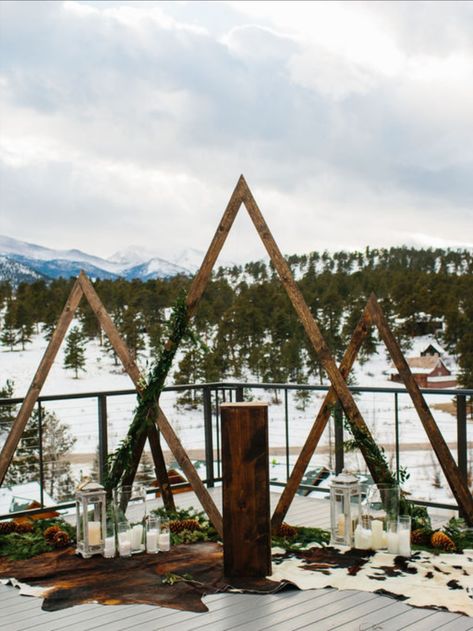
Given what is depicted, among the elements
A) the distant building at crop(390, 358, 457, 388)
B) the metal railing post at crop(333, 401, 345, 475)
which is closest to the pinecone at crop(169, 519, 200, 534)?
the metal railing post at crop(333, 401, 345, 475)

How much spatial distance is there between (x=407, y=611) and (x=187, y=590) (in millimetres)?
932

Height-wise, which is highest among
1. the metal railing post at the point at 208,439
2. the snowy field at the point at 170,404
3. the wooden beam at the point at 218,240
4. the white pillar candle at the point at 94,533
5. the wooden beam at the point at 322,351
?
the wooden beam at the point at 218,240

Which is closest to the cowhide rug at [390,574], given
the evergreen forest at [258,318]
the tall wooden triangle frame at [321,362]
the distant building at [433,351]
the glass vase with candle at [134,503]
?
the tall wooden triangle frame at [321,362]

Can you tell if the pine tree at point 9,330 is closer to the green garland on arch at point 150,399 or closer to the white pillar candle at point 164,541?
the green garland on arch at point 150,399

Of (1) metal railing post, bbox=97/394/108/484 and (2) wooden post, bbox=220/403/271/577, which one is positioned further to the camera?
(1) metal railing post, bbox=97/394/108/484

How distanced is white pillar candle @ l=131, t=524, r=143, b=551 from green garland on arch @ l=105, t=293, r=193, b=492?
16.3 inches

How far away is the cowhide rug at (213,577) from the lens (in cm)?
293

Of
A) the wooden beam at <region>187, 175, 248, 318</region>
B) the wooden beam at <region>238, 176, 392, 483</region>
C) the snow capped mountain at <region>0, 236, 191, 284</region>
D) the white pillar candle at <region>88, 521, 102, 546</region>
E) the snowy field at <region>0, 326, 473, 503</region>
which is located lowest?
the snowy field at <region>0, 326, 473, 503</region>

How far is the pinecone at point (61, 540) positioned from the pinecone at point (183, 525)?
22.6 inches

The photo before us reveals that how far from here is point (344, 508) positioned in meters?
3.65

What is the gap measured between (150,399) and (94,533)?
0.79 metres

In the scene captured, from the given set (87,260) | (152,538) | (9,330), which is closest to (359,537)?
(152,538)

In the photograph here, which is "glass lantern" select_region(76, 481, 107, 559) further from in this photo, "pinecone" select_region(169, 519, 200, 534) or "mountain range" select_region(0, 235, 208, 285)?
"mountain range" select_region(0, 235, 208, 285)

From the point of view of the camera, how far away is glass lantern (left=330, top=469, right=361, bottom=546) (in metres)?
3.64
